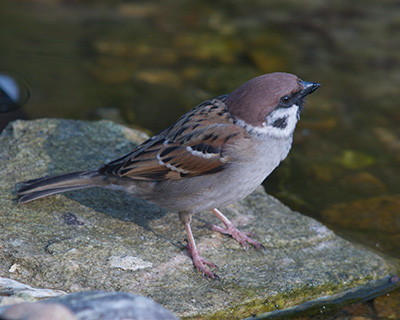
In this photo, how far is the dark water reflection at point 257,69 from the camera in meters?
6.59

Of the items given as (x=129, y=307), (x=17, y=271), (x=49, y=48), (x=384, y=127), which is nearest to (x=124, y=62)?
(x=49, y=48)

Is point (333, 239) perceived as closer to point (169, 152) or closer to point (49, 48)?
point (169, 152)

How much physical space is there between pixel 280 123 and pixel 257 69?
179 inches

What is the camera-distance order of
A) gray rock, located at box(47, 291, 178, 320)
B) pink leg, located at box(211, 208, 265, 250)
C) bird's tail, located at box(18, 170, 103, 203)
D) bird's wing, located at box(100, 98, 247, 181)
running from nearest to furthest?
gray rock, located at box(47, 291, 178, 320) < bird's wing, located at box(100, 98, 247, 181) < bird's tail, located at box(18, 170, 103, 203) < pink leg, located at box(211, 208, 265, 250)

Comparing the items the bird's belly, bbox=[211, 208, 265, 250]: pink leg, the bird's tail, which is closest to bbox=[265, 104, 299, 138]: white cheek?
the bird's belly

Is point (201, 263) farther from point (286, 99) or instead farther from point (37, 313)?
point (37, 313)

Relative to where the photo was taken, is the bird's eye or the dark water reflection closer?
the bird's eye

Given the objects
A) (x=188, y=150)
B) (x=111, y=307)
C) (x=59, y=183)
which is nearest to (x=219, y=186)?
(x=188, y=150)

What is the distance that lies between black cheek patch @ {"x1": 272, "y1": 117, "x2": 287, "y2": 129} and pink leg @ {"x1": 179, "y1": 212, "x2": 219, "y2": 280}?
1030 mm

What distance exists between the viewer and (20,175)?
5.20 metres

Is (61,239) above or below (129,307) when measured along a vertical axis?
below

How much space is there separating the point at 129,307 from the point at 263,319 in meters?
1.70

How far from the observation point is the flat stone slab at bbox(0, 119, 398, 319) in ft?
13.6

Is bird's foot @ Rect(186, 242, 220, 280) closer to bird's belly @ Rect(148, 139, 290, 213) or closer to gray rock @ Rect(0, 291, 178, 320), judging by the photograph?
bird's belly @ Rect(148, 139, 290, 213)
